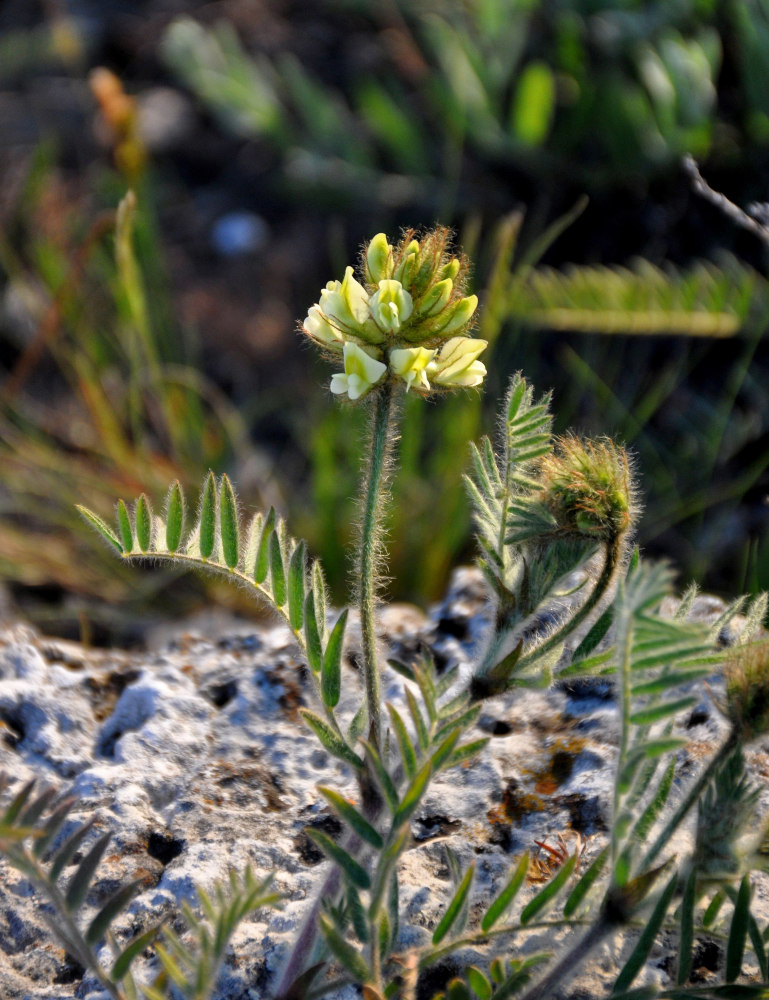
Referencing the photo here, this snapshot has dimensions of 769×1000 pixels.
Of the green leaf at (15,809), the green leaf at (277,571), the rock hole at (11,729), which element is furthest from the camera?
the rock hole at (11,729)

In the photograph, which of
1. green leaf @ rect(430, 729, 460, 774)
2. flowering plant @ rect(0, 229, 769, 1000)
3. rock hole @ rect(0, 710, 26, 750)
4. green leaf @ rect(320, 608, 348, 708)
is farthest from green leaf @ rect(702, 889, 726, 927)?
rock hole @ rect(0, 710, 26, 750)

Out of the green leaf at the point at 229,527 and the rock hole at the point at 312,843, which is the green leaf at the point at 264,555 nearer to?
the green leaf at the point at 229,527

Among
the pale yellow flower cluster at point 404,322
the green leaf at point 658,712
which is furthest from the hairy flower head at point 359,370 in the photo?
the green leaf at point 658,712

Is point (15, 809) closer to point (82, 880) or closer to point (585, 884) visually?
point (82, 880)

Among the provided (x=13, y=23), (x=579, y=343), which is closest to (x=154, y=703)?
(x=579, y=343)

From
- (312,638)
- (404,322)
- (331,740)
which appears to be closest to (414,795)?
(331,740)

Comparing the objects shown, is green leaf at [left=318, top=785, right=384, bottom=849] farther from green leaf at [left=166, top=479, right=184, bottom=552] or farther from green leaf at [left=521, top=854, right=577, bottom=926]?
green leaf at [left=166, top=479, right=184, bottom=552]

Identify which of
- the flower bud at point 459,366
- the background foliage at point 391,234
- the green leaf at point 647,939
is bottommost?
the green leaf at point 647,939
